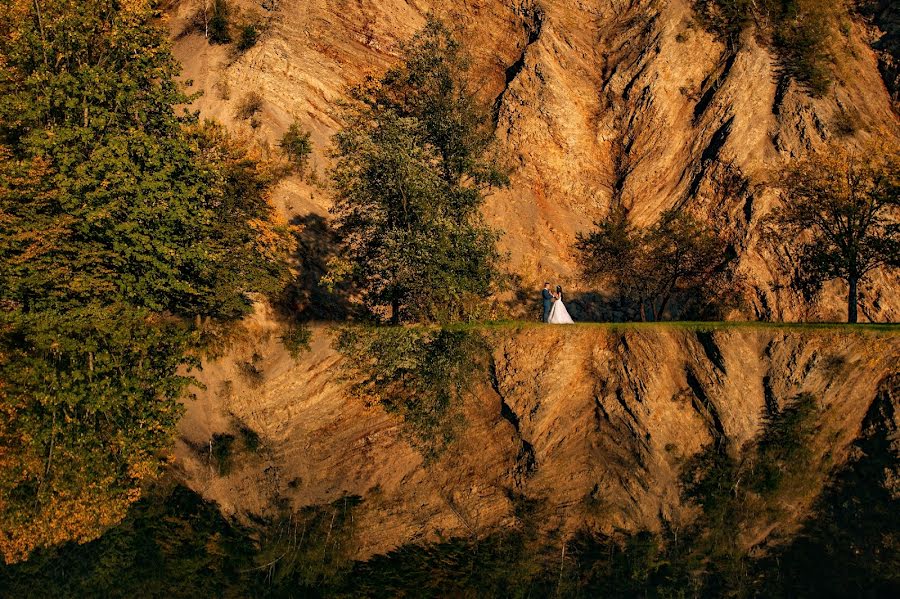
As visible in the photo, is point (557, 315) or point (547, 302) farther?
point (547, 302)

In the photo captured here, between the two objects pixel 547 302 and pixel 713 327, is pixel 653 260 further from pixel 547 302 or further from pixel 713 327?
pixel 713 327

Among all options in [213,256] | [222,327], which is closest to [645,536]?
[213,256]

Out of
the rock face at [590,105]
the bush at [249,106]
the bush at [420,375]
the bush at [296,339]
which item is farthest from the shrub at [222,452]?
the bush at [249,106]

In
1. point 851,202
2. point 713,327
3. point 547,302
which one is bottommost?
A: point 547,302

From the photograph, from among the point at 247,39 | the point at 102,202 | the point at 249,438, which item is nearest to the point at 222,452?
the point at 249,438

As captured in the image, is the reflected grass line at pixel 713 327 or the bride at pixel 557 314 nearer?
the reflected grass line at pixel 713 327

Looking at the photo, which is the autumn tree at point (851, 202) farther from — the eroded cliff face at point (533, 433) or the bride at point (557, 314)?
the bride at point (557, 314)

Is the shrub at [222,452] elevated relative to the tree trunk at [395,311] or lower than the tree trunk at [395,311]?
elevated
